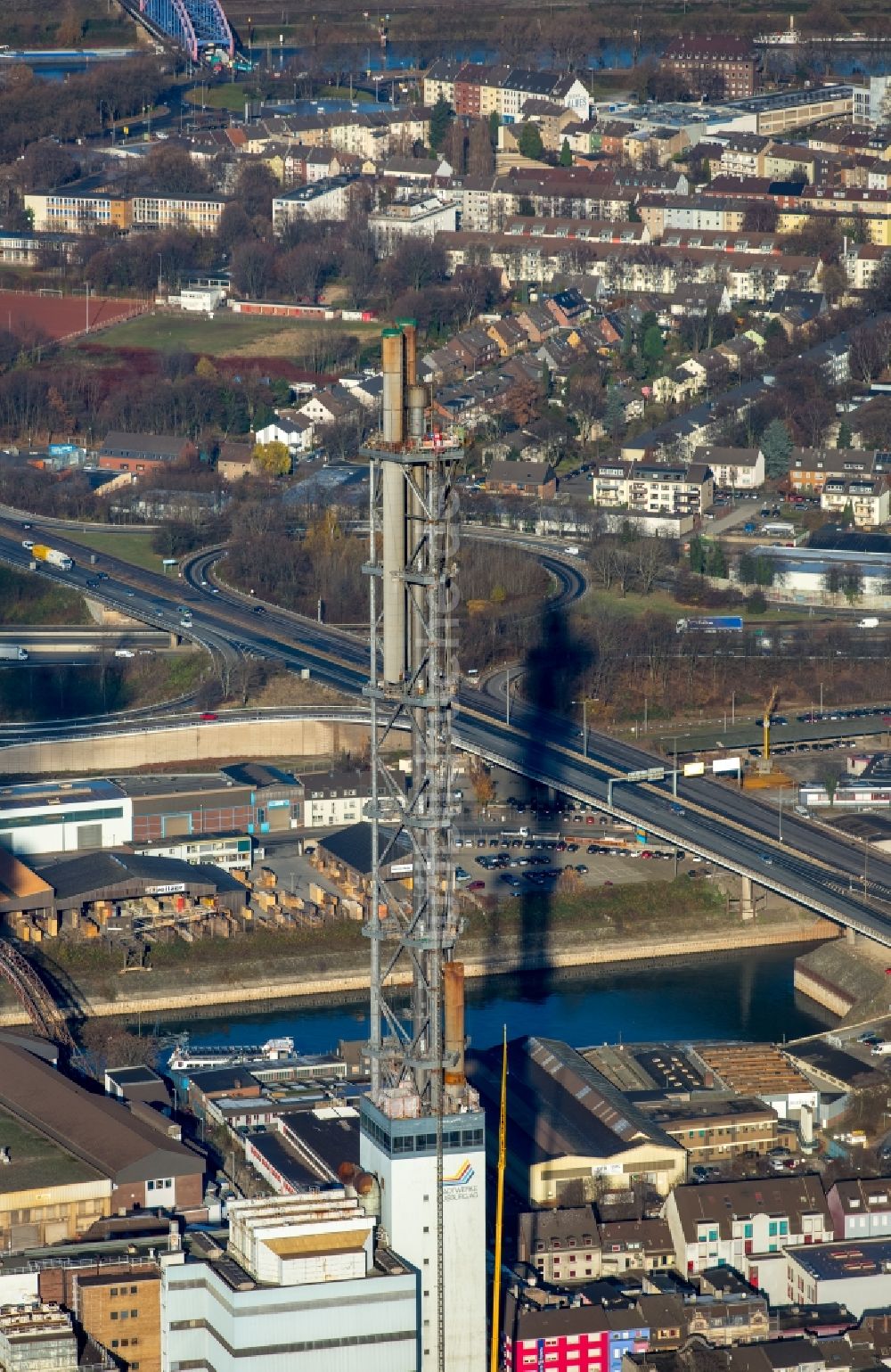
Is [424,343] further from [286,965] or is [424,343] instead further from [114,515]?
[286,965]

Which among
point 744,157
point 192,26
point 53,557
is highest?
point 192,26

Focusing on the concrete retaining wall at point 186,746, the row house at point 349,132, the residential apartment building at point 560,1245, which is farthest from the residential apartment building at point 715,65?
the residential apartment building at point 560,1245

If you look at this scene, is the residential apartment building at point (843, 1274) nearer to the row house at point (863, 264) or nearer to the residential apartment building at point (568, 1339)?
the residential apartment building at point (568, 1339)

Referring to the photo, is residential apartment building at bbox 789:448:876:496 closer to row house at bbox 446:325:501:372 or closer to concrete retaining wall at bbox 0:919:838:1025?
row house at bbox 446:325:501:372

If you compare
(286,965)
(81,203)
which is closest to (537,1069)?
(286,965)

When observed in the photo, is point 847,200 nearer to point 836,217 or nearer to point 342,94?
point 836,217

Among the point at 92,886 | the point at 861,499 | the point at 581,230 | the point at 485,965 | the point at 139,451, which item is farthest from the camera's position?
the point at 581,230

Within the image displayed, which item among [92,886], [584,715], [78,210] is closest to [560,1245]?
[92,886]
